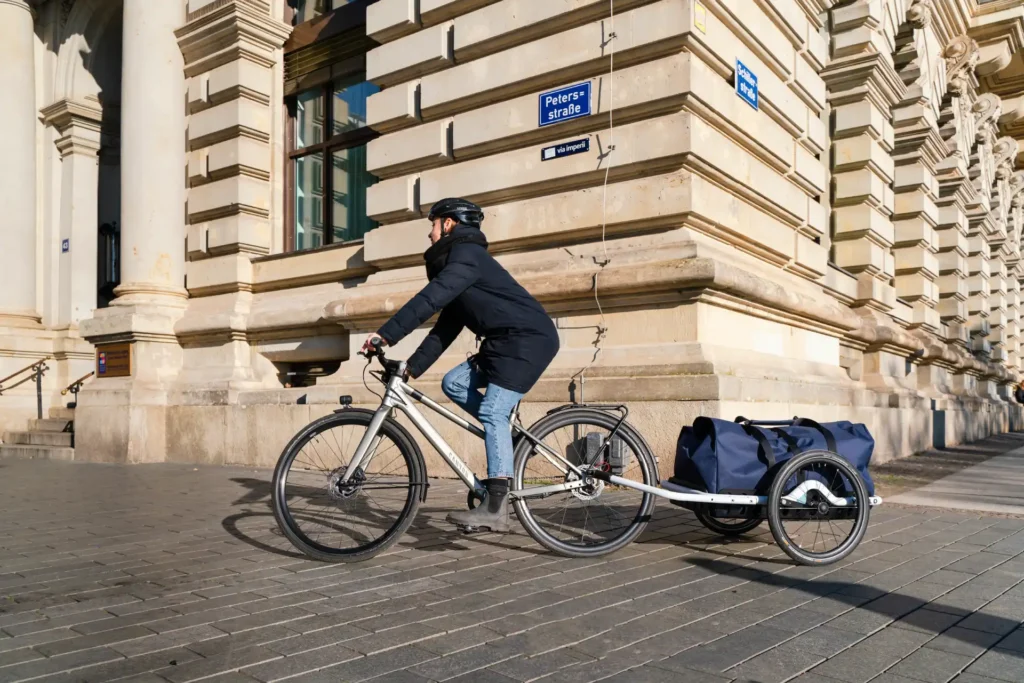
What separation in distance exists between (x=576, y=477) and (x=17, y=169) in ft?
45.1

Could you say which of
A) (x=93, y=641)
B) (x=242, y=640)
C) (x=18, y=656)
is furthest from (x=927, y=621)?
(x=18, y=656)

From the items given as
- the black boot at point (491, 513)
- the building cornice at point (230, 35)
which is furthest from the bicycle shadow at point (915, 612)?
the building cornice at point (230, 35)

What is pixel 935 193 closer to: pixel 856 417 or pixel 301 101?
pixel 856 417

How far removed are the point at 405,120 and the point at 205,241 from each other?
3.91 metres

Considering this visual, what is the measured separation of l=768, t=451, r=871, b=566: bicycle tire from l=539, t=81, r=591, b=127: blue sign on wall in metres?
4.31

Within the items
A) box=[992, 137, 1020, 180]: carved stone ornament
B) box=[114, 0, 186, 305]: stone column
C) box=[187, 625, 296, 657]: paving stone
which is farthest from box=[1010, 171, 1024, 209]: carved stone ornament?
box=[187, 625, 296, 657]: paving stone

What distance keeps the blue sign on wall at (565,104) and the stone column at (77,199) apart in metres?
10.9

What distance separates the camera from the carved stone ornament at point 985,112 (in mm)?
19667

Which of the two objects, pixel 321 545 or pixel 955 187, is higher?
pixel 955 187

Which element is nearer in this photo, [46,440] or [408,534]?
[408,534]

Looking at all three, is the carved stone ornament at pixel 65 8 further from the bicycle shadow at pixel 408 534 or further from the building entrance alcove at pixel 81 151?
the bicycle shadow at pixel 408 534

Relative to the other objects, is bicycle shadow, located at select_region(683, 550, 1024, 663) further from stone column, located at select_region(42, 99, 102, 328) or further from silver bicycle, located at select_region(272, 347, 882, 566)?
stone column, located at select_region(42, 99, 102, 328)

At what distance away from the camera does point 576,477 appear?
4.80m

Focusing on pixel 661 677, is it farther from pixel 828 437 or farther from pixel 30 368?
pixel 30 368
